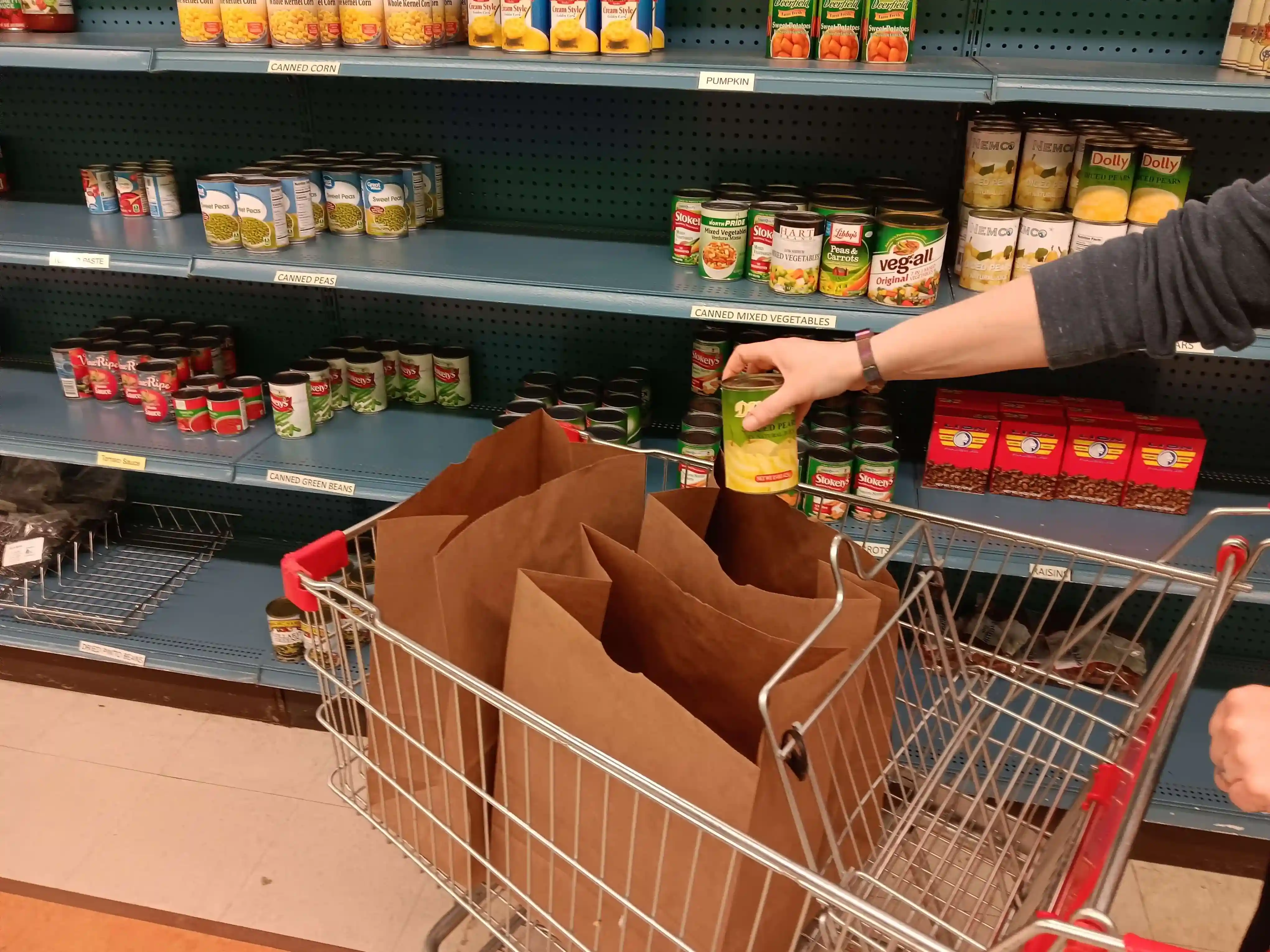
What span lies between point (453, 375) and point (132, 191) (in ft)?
2.93

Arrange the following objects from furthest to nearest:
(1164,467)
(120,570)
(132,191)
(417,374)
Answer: (120,570) < (417,374) < (132,191) < (1164,467)

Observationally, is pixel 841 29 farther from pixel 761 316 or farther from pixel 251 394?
pixel 251 394

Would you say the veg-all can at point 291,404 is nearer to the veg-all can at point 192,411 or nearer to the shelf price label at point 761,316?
the veg-all can at point 192,411

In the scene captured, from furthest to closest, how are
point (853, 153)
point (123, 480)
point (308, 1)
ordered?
1. point (123, 480)
2. point (853, 153)
3. point (308, 1)

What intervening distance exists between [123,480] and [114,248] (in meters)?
1.02

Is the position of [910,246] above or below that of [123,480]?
above

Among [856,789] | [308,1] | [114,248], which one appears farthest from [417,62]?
[856,789]

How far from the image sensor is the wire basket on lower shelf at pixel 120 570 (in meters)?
2.35

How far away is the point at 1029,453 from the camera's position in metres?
1.89

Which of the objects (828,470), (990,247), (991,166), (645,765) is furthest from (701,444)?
(645,765)

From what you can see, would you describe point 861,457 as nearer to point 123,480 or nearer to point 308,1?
point 308,1

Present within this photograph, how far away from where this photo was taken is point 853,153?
2014 mm

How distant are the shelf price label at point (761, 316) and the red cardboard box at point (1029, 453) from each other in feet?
1.71

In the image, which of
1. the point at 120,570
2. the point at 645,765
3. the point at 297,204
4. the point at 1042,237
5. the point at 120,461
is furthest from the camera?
the point at 120,570
